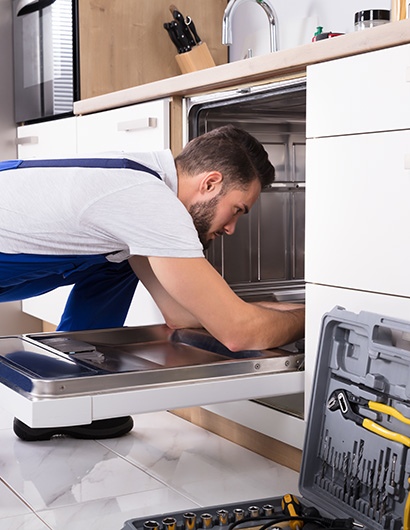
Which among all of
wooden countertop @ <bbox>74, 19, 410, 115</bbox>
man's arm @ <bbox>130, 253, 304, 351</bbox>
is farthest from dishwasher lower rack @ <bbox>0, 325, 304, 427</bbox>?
wooden countertop @ <bbox>74, 19, 410, 115</bbox>

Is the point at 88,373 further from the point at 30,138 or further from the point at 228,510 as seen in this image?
the point at 30,138

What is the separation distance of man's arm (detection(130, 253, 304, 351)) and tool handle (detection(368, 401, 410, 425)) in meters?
0.33

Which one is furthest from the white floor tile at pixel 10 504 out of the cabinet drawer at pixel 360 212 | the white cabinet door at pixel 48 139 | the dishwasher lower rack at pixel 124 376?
the white cabinet door at pixel 48 139

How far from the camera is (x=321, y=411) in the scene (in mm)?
1634

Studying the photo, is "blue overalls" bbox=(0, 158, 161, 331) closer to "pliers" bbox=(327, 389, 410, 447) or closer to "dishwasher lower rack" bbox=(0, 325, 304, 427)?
"dishwasher lower rack" bbox=(0, 325, 304, 427)

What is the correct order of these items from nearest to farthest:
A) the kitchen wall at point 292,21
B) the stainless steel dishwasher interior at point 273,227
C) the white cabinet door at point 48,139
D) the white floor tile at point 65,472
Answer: the white floor tile at point 65,472, the stainless steel dishwasher interior at point 273,227, the kitchen wall at point 292,21, the white cabinet door at point 48,139

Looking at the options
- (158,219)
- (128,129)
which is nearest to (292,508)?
(158,219)

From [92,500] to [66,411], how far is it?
0.35 meters

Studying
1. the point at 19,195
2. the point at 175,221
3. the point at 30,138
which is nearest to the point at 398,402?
the point at 175,221

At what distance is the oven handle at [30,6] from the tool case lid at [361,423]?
188cm

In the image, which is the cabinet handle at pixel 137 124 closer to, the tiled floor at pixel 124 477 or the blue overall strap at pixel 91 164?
the blue overall strap at pixel 91 164

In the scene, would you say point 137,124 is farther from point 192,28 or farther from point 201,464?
point 201,464

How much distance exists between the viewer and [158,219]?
5.40ft

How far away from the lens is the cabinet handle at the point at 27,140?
309 centimetres
